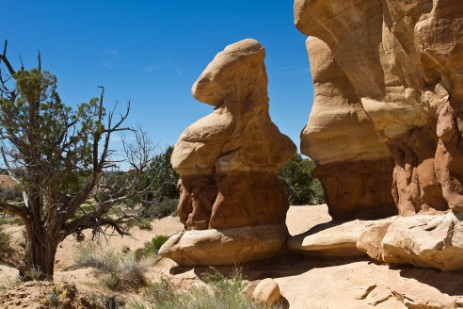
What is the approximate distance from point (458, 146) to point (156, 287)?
563 cm

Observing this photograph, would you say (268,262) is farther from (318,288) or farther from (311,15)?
(311,15)

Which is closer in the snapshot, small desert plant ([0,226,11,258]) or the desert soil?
the desert soil

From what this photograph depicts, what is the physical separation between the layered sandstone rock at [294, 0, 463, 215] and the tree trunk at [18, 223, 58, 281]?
5.99 metres

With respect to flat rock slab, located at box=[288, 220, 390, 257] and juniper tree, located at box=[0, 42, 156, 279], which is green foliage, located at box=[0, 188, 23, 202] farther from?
flat rock slab, located at box=[288, 220, 390, 257]

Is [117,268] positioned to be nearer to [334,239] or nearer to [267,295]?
[267,295]

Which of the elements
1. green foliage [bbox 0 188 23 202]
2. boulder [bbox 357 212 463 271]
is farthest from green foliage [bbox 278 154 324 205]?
boulder [bbox 357 212 463 271]

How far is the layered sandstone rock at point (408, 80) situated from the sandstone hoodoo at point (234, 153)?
1614mm

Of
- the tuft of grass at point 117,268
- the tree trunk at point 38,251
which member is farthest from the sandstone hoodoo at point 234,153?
the tree trunk at point 38,251

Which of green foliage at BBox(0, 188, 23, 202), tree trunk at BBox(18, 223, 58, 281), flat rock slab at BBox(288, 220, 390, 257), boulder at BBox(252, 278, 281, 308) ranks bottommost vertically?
boulder at BBox(252, 278, 281, 308)

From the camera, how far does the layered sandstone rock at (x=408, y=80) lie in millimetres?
5410

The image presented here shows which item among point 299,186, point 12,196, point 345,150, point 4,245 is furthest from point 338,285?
point 299,186

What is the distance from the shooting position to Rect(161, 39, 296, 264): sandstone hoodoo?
9.32 metres

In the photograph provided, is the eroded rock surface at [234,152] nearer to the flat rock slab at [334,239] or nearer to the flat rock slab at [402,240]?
the flat rock slab at [334,239]

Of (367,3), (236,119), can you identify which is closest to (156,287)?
(236,119)
